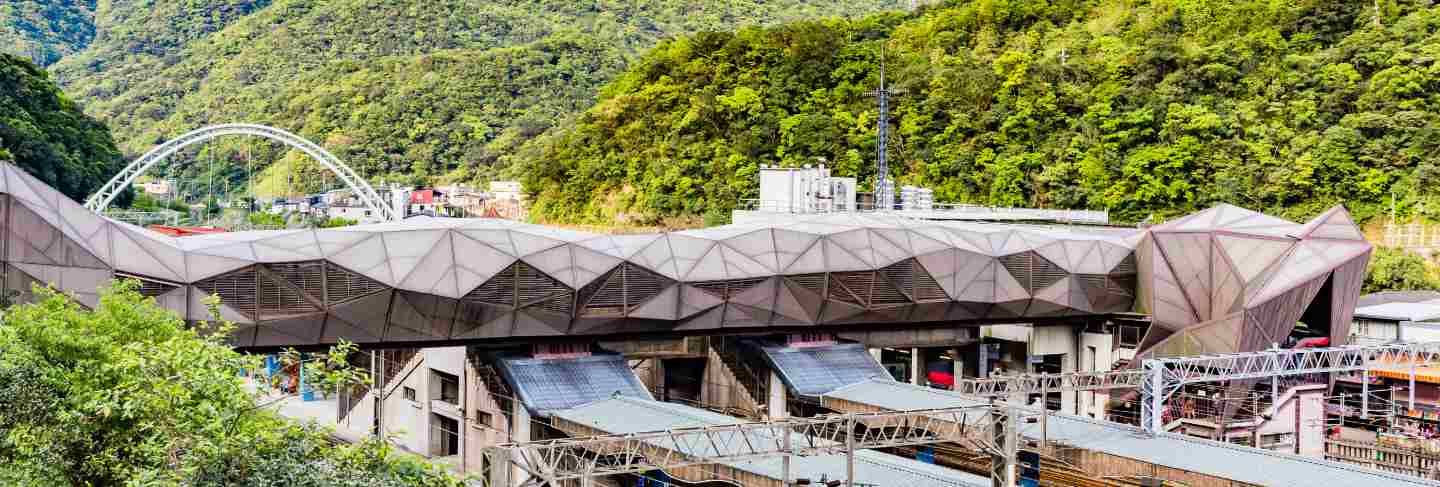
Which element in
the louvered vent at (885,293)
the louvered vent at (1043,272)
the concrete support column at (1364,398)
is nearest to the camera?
the louvered vent at (885,293)

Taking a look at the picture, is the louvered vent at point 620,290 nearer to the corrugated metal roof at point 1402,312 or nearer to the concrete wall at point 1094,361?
the concrete wall at point 1094,361

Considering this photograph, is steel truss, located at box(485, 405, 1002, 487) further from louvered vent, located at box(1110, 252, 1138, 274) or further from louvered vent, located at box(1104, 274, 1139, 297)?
louvered vent, located at box(1110, 252, 1138, 274)

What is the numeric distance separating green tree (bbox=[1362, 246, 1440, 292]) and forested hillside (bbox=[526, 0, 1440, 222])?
2211 mm

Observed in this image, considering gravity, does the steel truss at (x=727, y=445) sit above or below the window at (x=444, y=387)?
above

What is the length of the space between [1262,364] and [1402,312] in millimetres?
10899

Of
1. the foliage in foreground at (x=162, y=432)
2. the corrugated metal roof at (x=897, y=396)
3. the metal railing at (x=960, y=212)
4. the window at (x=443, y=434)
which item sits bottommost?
the window at (x=443, y=434)

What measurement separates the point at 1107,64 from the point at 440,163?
60015 mm

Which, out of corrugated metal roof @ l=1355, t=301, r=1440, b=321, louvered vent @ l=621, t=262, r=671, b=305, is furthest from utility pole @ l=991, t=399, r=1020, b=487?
corrugated metal roof @ l=1355, t=301, r=1440, b=321

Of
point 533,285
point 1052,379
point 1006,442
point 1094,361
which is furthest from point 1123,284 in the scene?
point 1006,442

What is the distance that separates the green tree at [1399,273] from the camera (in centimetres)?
5669

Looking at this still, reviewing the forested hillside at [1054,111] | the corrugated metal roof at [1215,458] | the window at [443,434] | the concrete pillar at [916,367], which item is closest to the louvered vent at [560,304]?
the window at [443,434]

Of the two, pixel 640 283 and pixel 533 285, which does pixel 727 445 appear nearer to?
pixel 533 285

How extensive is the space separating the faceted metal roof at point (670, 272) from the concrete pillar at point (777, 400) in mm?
1659

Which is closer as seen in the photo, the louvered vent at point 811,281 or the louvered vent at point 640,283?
the louvered vent at point 640,283
